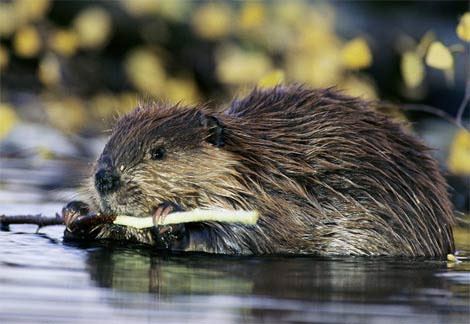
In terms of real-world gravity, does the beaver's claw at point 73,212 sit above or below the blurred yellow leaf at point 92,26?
below

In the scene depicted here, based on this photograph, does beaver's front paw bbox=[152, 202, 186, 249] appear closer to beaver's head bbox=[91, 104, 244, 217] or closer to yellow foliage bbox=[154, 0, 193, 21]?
beaver's head bbox=[91, 104, 244, 217]

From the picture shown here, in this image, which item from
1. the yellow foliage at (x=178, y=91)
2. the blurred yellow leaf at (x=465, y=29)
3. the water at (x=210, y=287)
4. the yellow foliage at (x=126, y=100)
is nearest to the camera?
the water at (x=210, y=287)

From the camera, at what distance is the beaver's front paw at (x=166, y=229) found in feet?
18.1

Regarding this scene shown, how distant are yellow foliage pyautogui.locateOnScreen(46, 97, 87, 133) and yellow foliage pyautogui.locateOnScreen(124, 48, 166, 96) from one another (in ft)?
2.13

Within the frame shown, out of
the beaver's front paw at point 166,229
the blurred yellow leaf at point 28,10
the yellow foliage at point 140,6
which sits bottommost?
the beaver's front paw at point 166,229

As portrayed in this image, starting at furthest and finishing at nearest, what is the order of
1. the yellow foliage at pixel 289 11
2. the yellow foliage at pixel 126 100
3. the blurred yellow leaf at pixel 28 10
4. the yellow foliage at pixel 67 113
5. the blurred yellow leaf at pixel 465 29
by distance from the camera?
1. the yellow foliage at pixel 126 100
2. the yellow foliage at pixel 289 11
3. the yellow foliage at pixel 67 113
4. the blurred yellow leaf at pixel 28 10
5. the blurred yellow leaf at pixel 465 29

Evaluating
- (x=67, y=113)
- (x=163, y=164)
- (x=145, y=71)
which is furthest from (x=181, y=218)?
(x=145, y=71)

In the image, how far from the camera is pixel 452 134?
11.9 m

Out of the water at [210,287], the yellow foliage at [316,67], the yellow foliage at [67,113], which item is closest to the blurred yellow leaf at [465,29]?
the water at [210,287]

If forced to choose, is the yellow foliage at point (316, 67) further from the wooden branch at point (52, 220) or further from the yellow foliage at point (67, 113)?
the wooden branch at point (52, 220)

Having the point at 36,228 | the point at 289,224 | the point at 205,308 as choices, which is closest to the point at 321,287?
the point at 205,308

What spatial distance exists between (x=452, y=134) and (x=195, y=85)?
2783 mm

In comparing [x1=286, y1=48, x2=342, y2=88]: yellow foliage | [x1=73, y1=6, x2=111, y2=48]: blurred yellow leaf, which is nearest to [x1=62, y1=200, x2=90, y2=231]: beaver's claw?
[x1=286, y1=48, x2=342, y2=88]: yellow foliage

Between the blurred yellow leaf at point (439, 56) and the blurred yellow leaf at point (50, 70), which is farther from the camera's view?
the blurred yellow leaf at point (50, 70)
